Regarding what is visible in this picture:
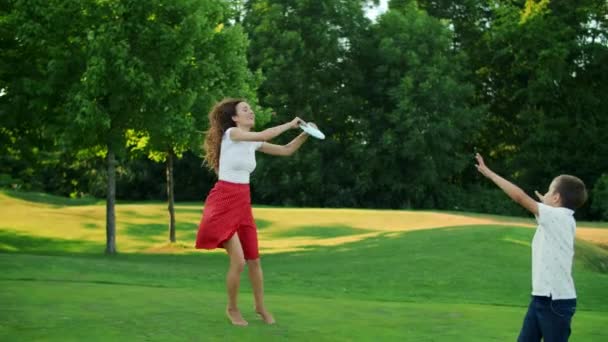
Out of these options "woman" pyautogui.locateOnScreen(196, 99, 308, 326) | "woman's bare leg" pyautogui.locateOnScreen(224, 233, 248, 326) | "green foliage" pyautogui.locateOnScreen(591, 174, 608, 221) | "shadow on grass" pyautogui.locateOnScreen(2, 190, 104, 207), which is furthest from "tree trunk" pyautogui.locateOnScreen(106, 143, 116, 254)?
"green foliage" pyautogui.locateOnScreen(591, 174, 608, 221)

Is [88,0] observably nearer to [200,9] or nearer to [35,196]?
[200,9]

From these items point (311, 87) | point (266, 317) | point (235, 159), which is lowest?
point (266, 317)

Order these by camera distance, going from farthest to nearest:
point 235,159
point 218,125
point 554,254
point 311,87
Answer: point 311,87
point 218,125
point 235,159
point 554,254

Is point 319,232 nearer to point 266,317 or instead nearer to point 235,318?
point 266,317

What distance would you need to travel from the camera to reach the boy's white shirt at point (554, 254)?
22.5 ft

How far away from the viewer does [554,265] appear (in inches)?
271

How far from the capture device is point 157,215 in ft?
125

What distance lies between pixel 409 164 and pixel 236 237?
4458cm

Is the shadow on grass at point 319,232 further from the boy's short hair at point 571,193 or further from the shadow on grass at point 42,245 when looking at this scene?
the boy's short hair at point 571,193

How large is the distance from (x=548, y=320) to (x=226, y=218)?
330 centimetres

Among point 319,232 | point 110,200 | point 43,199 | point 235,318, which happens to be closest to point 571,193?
point 235,318

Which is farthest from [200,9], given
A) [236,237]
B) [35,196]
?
[35,196]

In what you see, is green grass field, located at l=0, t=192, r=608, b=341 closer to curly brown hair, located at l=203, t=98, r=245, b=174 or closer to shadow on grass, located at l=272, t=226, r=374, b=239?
shadow on grass, located at l=272, t=226, r=374, b=239

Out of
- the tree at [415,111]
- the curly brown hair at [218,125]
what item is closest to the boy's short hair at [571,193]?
the curly brown hair at [218,125]
